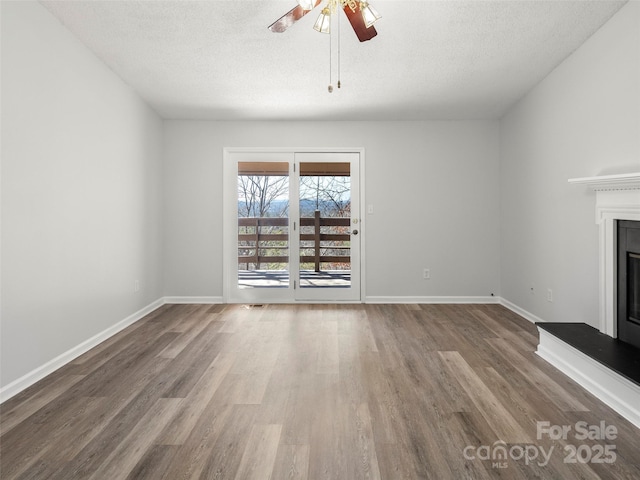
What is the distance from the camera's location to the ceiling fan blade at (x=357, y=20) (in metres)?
2.01

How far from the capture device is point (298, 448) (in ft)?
5.41

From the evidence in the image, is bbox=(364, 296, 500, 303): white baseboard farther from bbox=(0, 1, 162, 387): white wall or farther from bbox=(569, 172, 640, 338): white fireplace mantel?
bbox=(0, 1, 162, 387): white wall

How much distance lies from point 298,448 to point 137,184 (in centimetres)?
331

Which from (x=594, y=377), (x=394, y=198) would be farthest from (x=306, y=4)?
(x=394, y=198)

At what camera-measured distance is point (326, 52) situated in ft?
9.63

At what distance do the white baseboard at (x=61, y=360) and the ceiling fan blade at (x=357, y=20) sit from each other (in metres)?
2.93

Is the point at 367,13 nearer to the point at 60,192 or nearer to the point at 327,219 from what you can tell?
the point at 60,192

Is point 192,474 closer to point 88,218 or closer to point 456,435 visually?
point 456,435

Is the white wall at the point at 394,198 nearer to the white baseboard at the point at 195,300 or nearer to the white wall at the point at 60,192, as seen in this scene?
the white baseboard at the point at 195,300

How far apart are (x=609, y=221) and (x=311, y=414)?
2.46 meters

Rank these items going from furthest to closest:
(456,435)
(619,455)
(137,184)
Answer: (137,184) → (456,435) → (619,455)

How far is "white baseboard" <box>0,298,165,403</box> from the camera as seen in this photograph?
84.0 inches

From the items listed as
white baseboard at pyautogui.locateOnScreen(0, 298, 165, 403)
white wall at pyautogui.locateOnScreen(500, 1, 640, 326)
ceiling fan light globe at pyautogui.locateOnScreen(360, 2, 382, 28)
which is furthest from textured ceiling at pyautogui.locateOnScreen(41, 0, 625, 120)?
white baseboard at pyautogui.locateOnScreen(0, 298, 165, 403)

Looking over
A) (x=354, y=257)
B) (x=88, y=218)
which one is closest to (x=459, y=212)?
(x=354, y=257)
